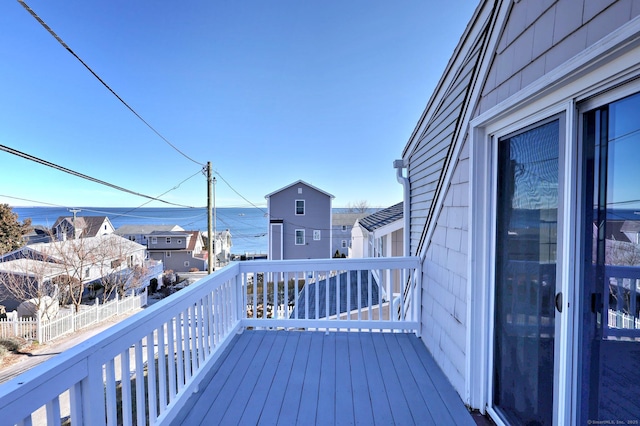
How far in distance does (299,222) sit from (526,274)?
1370 centimetres

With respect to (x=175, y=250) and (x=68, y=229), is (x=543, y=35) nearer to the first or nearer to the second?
(x=68, y=229)

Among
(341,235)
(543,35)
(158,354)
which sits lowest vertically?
(341,235)

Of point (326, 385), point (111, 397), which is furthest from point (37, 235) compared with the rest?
point (326, 385)

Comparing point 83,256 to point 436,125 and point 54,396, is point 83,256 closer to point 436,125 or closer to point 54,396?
point 54,396

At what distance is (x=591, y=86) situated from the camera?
3.29 ft

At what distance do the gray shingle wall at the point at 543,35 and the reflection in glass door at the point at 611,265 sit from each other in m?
0.26

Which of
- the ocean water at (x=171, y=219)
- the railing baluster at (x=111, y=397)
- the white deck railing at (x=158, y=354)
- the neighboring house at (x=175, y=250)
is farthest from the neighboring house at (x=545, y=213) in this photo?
the neighboring house at (x=175, y=250)

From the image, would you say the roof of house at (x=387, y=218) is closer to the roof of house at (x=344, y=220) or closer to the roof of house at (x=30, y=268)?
the roof of house at (x=30, y=268)

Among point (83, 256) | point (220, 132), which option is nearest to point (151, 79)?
point (220, 132)

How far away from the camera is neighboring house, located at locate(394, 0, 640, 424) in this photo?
3.08 ft

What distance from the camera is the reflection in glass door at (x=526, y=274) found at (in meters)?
1.27

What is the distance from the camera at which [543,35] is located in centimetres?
123

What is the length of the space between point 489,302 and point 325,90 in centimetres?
726

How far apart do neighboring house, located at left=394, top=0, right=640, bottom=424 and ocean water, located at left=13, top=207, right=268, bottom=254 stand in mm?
9553
